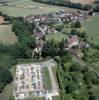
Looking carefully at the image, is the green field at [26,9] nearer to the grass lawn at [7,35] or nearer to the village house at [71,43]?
the grass lawn at [7,35]

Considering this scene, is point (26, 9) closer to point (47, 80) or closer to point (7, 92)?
point (47, 80)

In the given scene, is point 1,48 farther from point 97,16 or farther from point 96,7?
point 96,7

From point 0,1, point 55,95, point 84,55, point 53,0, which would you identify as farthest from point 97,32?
point 0,1

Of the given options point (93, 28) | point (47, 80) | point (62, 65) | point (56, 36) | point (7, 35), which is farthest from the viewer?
point (93, 28)

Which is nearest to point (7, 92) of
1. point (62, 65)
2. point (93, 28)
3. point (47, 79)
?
point (47, 79)

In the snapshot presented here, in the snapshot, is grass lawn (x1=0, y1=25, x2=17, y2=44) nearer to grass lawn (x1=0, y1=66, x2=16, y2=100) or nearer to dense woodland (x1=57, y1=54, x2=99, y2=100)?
dense woodland (x1=57, y1=54, x2=99, y2=100)

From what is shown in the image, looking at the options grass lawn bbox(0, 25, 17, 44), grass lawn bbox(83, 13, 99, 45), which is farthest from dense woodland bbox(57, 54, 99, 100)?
grass lawn bbox(0, 25, 17, 44)

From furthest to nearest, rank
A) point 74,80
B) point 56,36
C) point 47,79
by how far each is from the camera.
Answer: point 56,36 < point 47,79 < point 74,80
